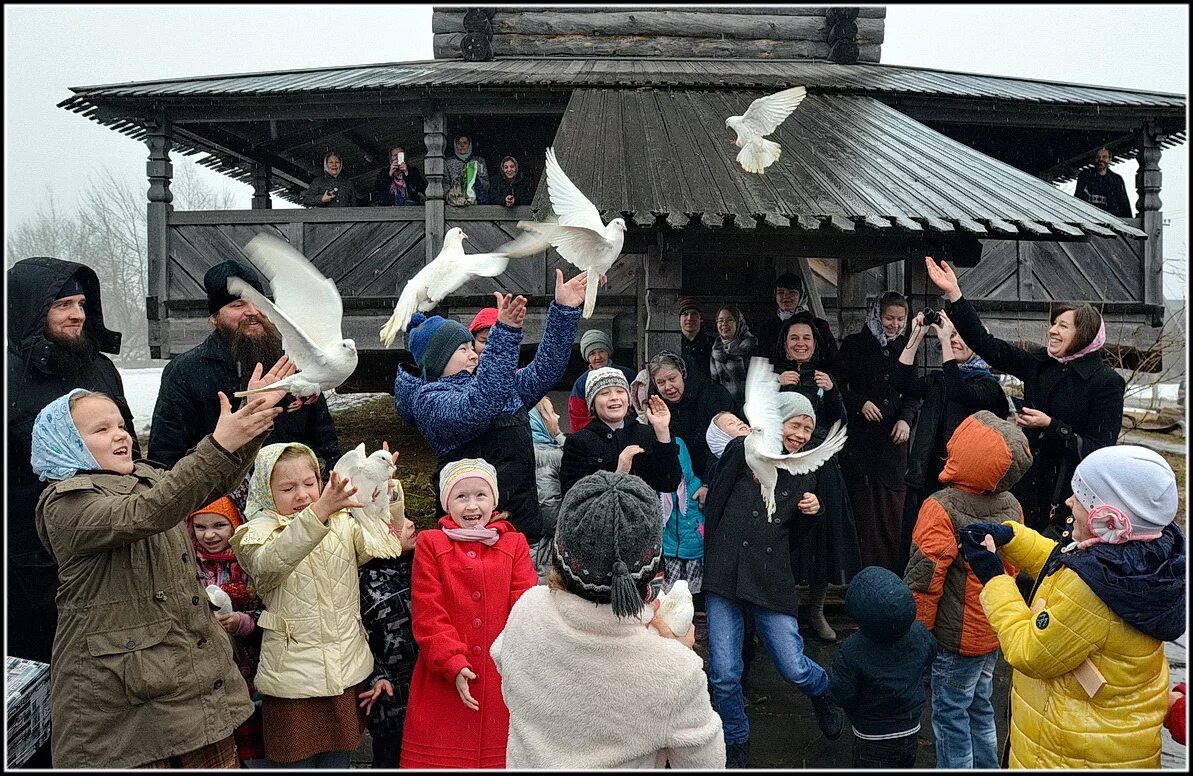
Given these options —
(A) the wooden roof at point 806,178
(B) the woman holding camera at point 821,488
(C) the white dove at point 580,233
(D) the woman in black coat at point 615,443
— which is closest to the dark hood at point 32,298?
(C) the white dove at point 580,233

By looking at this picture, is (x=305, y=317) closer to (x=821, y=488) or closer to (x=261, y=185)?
(x=821, y=488)

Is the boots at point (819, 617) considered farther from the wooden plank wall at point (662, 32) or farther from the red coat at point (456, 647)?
the wooden plank wall at point (662, 32)

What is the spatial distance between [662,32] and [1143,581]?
1120cm

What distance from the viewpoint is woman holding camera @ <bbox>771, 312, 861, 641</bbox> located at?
4.63 meters

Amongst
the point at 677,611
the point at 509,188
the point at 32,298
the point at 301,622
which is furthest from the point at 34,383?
the point at 509,188

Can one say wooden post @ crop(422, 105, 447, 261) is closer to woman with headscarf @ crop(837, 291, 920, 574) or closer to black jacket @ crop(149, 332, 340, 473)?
woman with headscarf @ crop(837, 291, 920, 574)

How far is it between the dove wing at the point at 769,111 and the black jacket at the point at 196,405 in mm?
3706

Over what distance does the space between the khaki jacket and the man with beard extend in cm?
75

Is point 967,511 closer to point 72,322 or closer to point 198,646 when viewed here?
point 198,646

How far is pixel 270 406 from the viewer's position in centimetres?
232

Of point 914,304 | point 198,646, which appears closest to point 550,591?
point 198,646

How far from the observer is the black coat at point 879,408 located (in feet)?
17.1

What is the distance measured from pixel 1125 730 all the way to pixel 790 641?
4.61 feet

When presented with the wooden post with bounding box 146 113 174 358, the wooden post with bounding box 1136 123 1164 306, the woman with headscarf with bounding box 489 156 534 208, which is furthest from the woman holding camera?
the wooden post with bounding box 146 113 174 358
